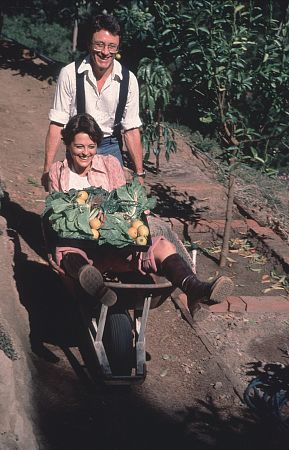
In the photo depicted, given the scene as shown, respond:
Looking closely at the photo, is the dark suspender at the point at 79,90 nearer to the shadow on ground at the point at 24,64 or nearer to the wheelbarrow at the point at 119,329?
the wheelbarrow at the point at 119,329

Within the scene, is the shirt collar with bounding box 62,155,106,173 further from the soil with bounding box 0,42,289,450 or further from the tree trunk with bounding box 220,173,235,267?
the tree trunk with bounding box 220,173,235,267

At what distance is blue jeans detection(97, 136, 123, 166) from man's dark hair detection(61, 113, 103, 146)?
71 cm

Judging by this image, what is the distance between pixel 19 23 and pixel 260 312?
19631 millimetres

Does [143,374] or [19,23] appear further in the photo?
[19,23]

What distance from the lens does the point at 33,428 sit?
3.89m

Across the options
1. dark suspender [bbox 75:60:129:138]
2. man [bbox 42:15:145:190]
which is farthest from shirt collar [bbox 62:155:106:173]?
dark suspender [bbox 75:60:129:138]

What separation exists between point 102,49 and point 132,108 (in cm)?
62

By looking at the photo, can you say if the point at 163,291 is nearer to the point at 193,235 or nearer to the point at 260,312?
the point at 260,312

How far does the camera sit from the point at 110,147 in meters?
5.96

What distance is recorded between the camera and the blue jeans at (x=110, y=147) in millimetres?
5934

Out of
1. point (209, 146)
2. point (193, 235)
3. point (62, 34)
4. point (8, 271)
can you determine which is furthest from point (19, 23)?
point (8, 271)

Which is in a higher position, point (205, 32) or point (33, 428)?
point (205, 32)

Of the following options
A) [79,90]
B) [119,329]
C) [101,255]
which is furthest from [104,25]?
[119,329]

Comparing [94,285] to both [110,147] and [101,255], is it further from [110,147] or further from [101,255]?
[110,147]
